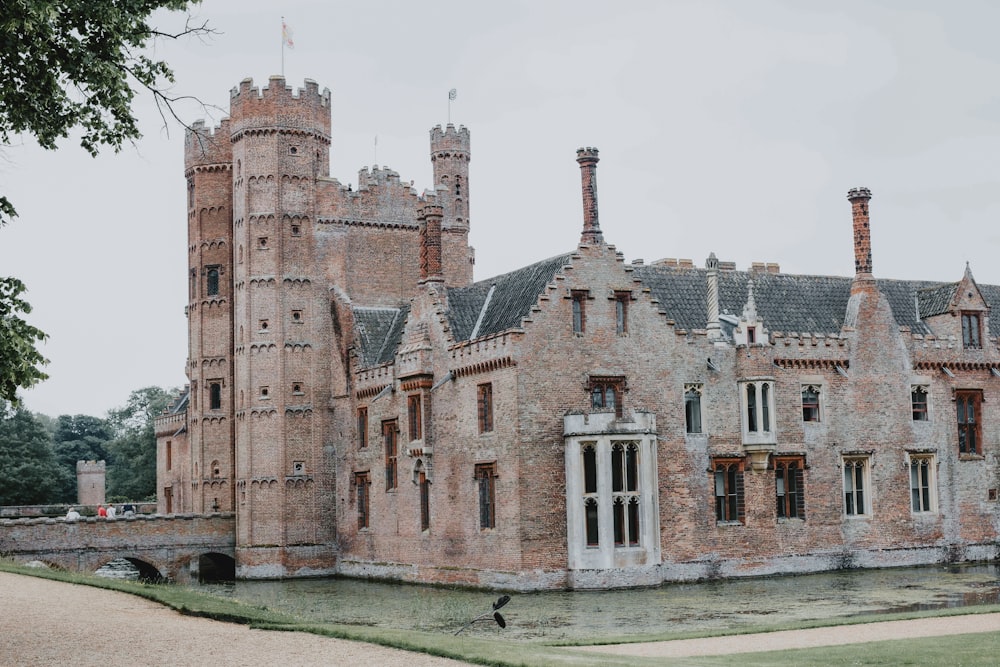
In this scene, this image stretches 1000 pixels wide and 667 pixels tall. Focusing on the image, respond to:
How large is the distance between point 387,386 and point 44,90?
89.1 feet

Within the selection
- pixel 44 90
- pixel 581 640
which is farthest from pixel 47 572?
pixel 44 90

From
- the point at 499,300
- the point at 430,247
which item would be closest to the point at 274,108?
the point at 430,247

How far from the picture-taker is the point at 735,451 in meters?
39.3

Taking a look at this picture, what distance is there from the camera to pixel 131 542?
4631 cm

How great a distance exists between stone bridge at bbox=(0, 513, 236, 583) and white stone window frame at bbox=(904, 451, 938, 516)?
24523 millimetres

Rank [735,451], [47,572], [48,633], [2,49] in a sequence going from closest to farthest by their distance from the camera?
[2,49] → [48,633] → [47,572] → [735,451]

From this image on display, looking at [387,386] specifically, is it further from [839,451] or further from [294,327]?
[839,451]

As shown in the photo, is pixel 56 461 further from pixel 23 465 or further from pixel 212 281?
pixel 212 281

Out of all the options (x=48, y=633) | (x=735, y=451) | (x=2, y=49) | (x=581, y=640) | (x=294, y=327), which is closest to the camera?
(x=2, y=49)

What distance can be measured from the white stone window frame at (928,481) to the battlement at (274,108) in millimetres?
25039

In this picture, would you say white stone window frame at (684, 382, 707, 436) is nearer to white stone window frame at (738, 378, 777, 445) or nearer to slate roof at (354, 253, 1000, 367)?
white stone window frame at (738, 378, 777, 445)

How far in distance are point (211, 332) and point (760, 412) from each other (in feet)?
76.6

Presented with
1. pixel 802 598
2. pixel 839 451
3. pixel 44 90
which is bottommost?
pixel 802 598

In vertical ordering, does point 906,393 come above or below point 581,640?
above
